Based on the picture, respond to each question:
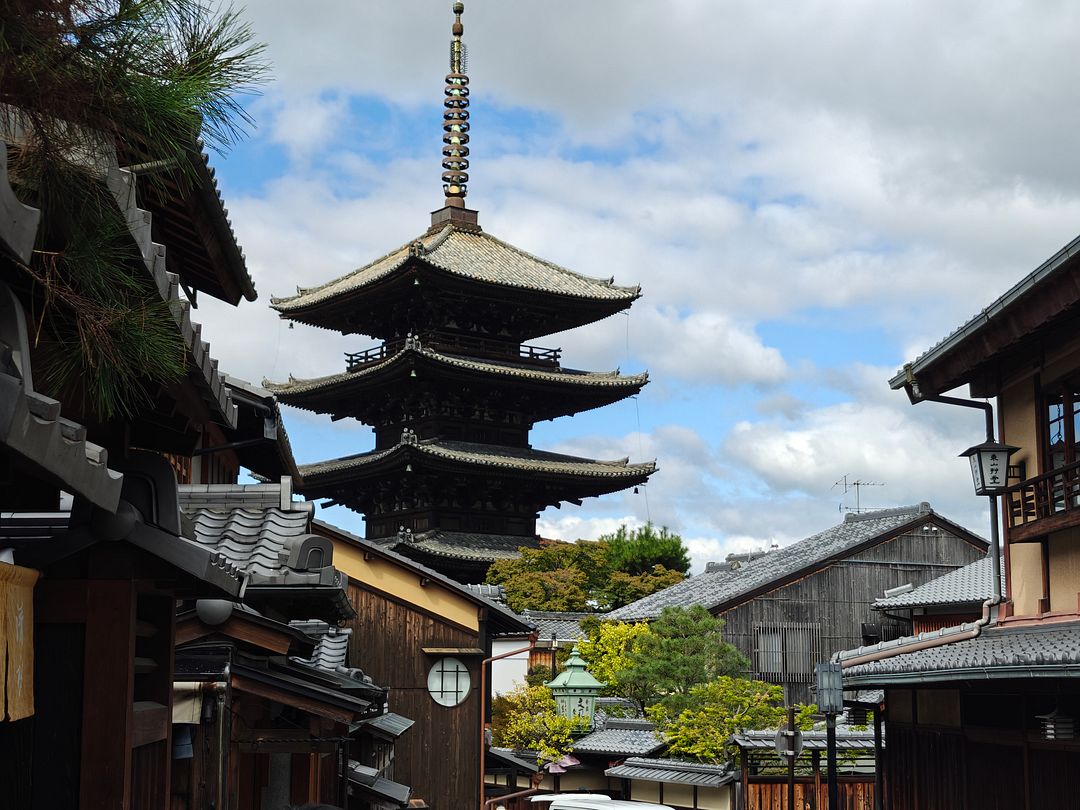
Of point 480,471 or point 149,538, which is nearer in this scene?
point 149,538

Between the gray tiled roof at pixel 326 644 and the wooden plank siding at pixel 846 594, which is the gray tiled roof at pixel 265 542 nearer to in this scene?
the gray tiled roof at pixel 326 644

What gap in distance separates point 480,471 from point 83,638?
34.3m

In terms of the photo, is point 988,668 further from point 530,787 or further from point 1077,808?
point 530,787

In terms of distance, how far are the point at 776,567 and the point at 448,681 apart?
24.2 m

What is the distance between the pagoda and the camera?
39.6 metres

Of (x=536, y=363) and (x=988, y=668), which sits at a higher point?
(x=536, y=363)

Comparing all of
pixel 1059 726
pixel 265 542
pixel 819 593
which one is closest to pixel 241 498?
pixel 265 542

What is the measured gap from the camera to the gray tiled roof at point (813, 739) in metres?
23.8

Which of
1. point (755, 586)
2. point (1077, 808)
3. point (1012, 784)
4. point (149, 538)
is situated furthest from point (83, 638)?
point (755, 586)

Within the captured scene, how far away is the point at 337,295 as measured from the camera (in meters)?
40.9

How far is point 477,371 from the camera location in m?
39.3

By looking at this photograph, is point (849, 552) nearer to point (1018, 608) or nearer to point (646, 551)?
point (646, 551)

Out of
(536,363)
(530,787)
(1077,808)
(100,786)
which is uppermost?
(536,363)

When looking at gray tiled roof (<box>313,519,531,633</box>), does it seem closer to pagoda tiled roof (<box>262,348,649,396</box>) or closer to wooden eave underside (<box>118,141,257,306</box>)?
wooden eave underside (<box>118,141,257,306</box>)
